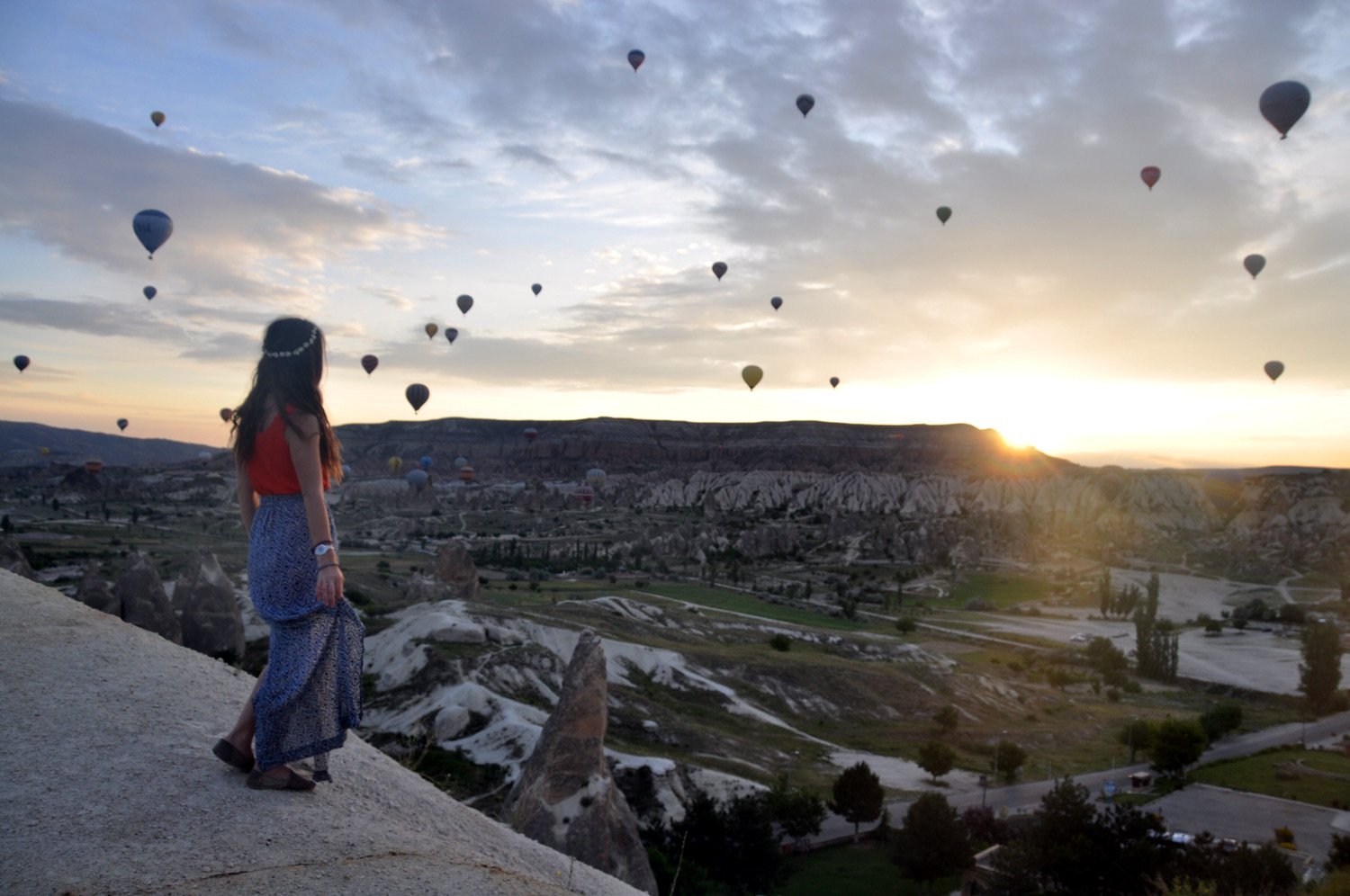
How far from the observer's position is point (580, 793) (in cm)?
1517

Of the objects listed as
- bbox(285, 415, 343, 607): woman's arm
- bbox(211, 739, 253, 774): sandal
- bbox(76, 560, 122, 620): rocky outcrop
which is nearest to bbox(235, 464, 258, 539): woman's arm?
bbox(285, 415, 343, 607): woman's arm

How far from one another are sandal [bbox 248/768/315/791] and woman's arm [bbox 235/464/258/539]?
3.88ft

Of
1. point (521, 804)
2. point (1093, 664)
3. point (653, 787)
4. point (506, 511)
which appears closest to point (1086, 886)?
point (653, 787)

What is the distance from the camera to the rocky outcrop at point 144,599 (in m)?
27.4

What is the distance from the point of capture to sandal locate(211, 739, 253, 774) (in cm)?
477

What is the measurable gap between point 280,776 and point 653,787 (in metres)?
18.1

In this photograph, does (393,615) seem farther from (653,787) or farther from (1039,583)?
(1039,583)

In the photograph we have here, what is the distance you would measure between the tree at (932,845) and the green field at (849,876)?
24.4 inches

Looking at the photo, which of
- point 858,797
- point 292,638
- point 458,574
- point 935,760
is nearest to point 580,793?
point 292,638

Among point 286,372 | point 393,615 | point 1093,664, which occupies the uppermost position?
point 286,372

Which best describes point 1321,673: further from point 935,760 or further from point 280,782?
point 280,782

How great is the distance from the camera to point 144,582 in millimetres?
27922

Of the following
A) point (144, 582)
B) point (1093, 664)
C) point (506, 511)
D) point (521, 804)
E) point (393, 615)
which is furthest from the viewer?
point (506, 511)

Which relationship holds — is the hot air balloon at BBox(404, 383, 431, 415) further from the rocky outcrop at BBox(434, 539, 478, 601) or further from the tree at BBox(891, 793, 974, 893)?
the tree at BBox(891, 793, 974, 893)
